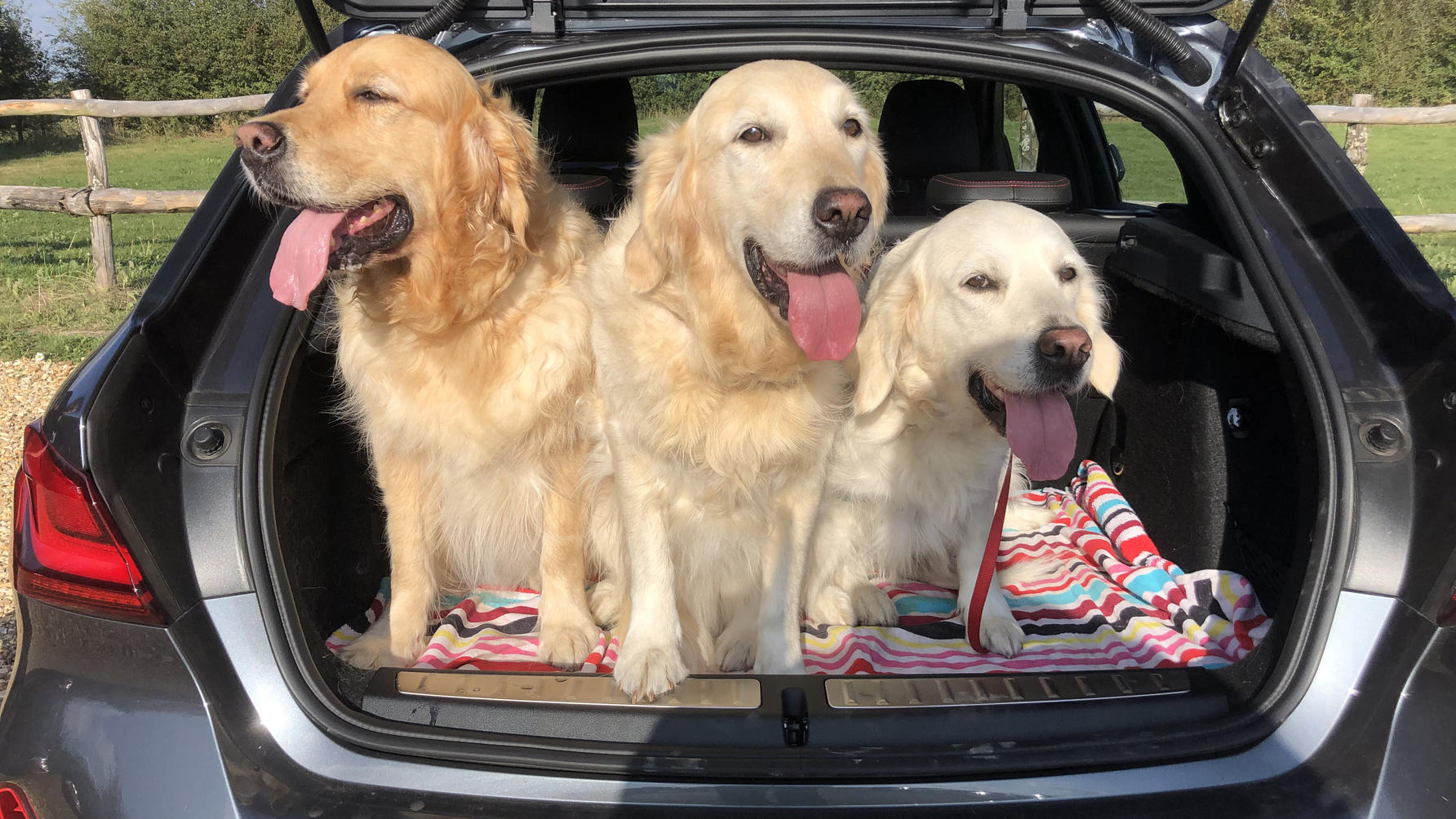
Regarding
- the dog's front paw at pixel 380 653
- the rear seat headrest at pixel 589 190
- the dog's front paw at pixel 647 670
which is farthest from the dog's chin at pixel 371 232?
the dog's front paw at pixel 647 670

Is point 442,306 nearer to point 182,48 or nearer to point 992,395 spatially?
point 992,395

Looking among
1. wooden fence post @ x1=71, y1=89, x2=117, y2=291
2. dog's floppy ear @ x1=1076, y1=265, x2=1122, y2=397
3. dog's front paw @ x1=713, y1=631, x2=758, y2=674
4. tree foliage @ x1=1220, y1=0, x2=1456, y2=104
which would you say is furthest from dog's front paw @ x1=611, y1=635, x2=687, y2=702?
tree foliage @ x1=1220, y1=0, x2=1456, y2=104

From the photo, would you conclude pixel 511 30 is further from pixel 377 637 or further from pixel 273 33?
pixel 273 33

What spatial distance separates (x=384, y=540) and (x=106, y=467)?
1.32 m

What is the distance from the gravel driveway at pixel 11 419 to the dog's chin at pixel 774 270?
2.69 meters

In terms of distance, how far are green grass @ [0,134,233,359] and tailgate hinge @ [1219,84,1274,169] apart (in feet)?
21.4

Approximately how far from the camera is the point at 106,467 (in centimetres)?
145

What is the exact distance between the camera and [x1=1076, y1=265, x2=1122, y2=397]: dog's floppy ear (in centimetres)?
244

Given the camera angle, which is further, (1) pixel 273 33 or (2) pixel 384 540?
(1) pixel 273 33

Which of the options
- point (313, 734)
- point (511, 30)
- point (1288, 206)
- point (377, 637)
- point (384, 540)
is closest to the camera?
point (313, 734)

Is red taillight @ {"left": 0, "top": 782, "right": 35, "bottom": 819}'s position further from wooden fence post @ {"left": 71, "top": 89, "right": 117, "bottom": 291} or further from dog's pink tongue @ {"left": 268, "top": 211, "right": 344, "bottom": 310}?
wooden fence post @ {"left": 71, "top": 89, "right": 117, "bottom": 291}

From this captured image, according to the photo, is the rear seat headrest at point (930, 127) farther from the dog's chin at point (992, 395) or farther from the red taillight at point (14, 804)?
the red taillight at point (14, 804)

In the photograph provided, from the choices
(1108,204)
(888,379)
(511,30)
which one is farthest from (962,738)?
(1108,204)

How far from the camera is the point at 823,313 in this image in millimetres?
2031
